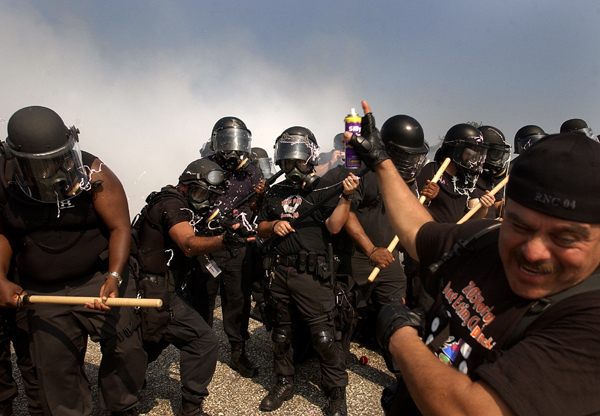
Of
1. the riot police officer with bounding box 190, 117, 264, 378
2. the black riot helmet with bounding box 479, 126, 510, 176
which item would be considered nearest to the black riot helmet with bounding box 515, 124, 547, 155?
the black riot helmet with bounding box 479, 126, 510, 176

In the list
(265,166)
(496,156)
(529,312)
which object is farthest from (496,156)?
(529,312)

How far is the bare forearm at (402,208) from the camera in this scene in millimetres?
1812

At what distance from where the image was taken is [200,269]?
15.0 feet

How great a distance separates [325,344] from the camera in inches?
136

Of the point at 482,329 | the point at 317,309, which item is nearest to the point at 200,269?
the point at 317,309

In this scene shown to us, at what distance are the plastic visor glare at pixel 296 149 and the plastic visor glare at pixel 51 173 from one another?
1.85 meters

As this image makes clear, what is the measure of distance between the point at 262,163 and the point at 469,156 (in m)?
4.23

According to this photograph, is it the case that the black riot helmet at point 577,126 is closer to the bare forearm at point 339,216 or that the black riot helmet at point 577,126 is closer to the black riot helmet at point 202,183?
the bare forearm at point 339,216

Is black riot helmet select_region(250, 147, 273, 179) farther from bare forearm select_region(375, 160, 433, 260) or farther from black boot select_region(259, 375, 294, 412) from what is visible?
bare forearm select_region(375, 160, 433, 260)

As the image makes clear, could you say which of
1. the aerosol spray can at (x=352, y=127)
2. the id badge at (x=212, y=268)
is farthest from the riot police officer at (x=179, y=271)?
the aerosol spray can at (x=352, y=127)

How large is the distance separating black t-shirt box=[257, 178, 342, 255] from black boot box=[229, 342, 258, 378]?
1274 millimetres

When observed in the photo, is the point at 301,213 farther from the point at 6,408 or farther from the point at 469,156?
the point at 6,408

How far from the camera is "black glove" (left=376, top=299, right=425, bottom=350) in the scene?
145 centimetres

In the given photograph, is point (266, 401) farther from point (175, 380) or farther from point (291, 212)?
point (291, 212)
